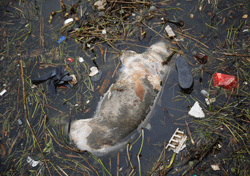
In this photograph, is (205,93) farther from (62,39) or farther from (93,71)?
(62,39)

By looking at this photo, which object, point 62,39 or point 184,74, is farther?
point 62,39

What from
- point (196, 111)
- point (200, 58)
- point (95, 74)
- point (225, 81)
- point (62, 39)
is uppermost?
point (62, 39)

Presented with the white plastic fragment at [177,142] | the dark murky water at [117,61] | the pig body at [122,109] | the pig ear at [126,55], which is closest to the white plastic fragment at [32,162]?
the dark murky water at [117,61]

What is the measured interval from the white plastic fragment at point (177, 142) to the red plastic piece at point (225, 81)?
2.86ft

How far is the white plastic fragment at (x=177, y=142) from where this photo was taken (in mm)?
2045

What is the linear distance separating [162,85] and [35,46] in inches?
83.0

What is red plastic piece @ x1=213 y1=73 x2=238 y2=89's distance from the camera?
7.59 feet

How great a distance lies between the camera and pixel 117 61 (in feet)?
8.54

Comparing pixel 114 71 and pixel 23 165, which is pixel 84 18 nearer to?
pixel 114 71

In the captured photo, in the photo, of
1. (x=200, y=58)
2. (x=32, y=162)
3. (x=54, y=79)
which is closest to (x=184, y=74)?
(x=200, y=58)

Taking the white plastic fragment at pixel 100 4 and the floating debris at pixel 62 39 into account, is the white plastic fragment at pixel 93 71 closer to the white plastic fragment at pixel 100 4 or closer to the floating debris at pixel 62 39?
the floating debris at pixel 62 39

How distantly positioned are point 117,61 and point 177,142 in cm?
141

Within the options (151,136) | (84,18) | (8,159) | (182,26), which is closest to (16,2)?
(84,18)

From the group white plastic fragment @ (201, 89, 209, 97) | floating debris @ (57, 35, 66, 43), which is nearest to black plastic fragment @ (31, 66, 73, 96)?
floating debris @ (57, 35, 66, 43)
